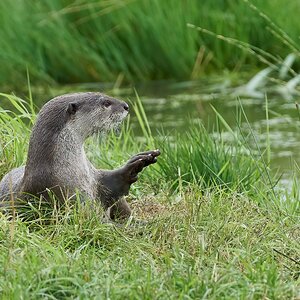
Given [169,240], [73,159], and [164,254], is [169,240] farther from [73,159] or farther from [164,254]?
[73,159]

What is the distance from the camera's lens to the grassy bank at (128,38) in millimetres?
10336

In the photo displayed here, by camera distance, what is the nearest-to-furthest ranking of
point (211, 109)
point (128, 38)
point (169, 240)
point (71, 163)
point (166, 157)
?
point (169, 240)
point (71, 163)
point (166, 157)
point (211, 109)
point (128, 38)

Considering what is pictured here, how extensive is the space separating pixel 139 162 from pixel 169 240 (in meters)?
0.58

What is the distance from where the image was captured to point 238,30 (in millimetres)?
10383

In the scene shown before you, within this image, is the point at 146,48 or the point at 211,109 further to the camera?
the point at 146,48

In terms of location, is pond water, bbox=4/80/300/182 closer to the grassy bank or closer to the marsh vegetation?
the marsh vegetation

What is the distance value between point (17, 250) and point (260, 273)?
0.95 metres

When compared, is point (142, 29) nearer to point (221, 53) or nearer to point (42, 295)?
point (221, 53)

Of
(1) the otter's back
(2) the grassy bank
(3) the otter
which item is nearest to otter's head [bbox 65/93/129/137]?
(3) the otter

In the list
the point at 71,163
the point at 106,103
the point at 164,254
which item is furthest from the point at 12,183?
the point at 164,254

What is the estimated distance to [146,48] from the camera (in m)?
10.7

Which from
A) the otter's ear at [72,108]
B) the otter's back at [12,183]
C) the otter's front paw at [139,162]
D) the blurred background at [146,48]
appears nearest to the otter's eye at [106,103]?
the otter's ear at [72,108]

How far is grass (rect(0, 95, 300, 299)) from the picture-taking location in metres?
3.98

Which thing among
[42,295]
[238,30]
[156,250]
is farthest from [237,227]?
[238,30]
